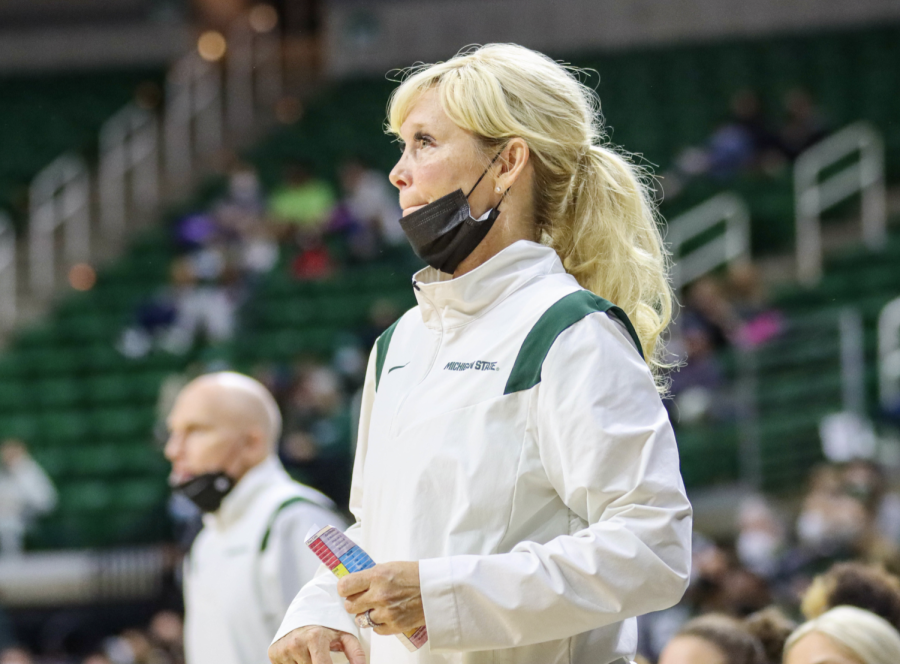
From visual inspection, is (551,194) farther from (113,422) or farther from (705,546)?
(113,422)

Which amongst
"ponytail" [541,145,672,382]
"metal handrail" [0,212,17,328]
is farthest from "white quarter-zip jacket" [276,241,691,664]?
"metal handrail" [0,212,17,328]

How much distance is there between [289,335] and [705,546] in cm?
483

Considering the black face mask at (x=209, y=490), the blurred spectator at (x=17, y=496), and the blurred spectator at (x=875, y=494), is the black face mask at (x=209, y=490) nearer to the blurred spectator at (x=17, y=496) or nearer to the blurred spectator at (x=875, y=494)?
the blurred spectator at (x=875, y=494)

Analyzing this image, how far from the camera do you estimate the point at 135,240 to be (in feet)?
41.0

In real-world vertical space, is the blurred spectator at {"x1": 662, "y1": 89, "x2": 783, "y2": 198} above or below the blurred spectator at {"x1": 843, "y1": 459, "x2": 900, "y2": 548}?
above

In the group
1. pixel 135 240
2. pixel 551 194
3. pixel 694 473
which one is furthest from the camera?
pixel 135 240

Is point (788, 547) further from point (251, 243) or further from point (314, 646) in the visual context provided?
point (251, 243)

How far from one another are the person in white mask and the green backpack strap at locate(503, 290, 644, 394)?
1.63 m

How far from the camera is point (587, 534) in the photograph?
1.57 meters

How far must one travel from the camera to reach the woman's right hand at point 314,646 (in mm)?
1770

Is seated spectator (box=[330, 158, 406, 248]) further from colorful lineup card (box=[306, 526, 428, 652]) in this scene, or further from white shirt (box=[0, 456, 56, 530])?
colorful lineup card (box=[306, 526, 428, 652])

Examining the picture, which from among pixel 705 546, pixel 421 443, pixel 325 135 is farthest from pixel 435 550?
pixel 325 135

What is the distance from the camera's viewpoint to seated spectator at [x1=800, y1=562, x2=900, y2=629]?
2.96 metres

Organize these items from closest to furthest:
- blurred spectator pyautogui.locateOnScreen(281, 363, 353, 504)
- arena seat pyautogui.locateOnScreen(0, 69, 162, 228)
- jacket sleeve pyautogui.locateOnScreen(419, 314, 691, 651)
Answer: jacket sleeve pyautogui.locateOnScreen(419, 314, 691, 651), blurred spectator pyautogui.locateOnScreen(281, 363, 353, 504), arena seat pyautogui.locateOnScreen(0, 69, 162, 228)
